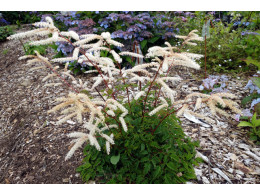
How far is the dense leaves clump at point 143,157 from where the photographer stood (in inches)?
76.9

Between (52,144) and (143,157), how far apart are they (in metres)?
1.51

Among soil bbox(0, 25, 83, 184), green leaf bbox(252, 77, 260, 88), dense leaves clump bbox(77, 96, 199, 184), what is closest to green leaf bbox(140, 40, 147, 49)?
soil bbox(0, 25, 83, 184)

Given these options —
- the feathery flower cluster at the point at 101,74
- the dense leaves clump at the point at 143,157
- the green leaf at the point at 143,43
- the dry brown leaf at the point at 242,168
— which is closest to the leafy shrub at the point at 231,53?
the green leaf at the point at 143,43

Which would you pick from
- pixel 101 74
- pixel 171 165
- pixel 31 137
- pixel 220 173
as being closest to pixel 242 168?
pixel 220 173

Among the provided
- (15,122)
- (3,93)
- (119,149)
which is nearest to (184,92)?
(119,149)

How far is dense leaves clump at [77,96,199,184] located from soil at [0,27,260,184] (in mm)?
307

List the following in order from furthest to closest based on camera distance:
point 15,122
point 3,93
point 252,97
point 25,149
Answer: point 3,93 < point 15,122 < point 252,97 < point 25,149

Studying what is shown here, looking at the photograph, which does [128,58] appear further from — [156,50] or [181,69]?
[156,50]

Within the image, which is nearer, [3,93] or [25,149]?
[25,149]

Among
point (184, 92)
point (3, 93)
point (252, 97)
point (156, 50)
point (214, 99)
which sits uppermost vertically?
point (156, 50)

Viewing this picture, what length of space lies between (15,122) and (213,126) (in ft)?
11.5

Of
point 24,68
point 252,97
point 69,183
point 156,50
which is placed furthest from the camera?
point 24,68

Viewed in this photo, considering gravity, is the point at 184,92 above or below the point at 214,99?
below

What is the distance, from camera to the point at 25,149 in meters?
2.84
